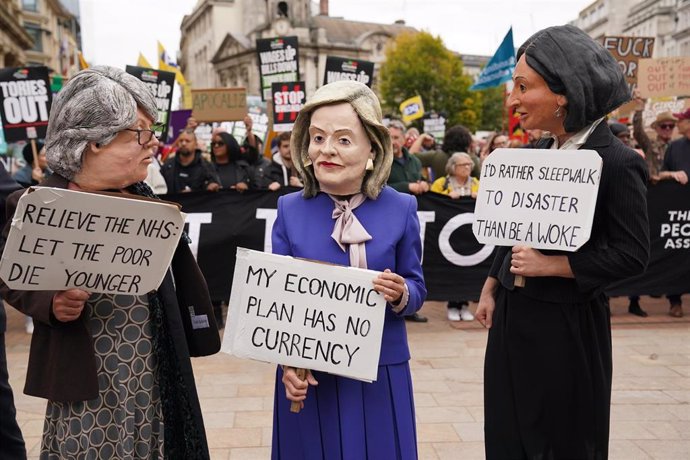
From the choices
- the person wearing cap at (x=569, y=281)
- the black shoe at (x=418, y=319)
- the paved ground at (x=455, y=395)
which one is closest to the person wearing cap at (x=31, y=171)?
the paved ground at (x=455, y=395)

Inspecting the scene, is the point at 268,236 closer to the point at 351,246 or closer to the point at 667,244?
the point at 667,244

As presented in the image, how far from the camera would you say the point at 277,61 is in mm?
10477

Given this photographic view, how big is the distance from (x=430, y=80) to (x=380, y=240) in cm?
6232

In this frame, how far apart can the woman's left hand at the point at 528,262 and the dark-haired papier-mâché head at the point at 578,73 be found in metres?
0.48

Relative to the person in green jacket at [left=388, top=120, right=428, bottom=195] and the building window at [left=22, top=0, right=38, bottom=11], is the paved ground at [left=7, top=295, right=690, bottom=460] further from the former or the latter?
the building window at [left=22, top=0, right=38, bottom=11]

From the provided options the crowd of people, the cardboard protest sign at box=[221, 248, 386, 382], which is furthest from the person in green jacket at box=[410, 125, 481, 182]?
the cardboard protest sign at box=[221, 248, 386, 382]

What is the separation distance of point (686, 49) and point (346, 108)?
7678 cm

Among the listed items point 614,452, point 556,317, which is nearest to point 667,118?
point 614,452

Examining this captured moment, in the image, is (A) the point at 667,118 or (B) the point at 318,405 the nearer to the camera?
(B) the point at 318,405

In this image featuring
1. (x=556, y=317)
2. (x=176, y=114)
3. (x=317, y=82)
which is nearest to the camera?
(x=556, y=317)

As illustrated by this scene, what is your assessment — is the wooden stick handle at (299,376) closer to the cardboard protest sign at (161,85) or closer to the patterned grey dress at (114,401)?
the patterned grey dress at (114,401)

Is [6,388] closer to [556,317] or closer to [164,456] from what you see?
[164,456]

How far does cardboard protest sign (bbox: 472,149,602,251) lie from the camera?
2.31 m

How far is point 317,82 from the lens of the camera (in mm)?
76625
